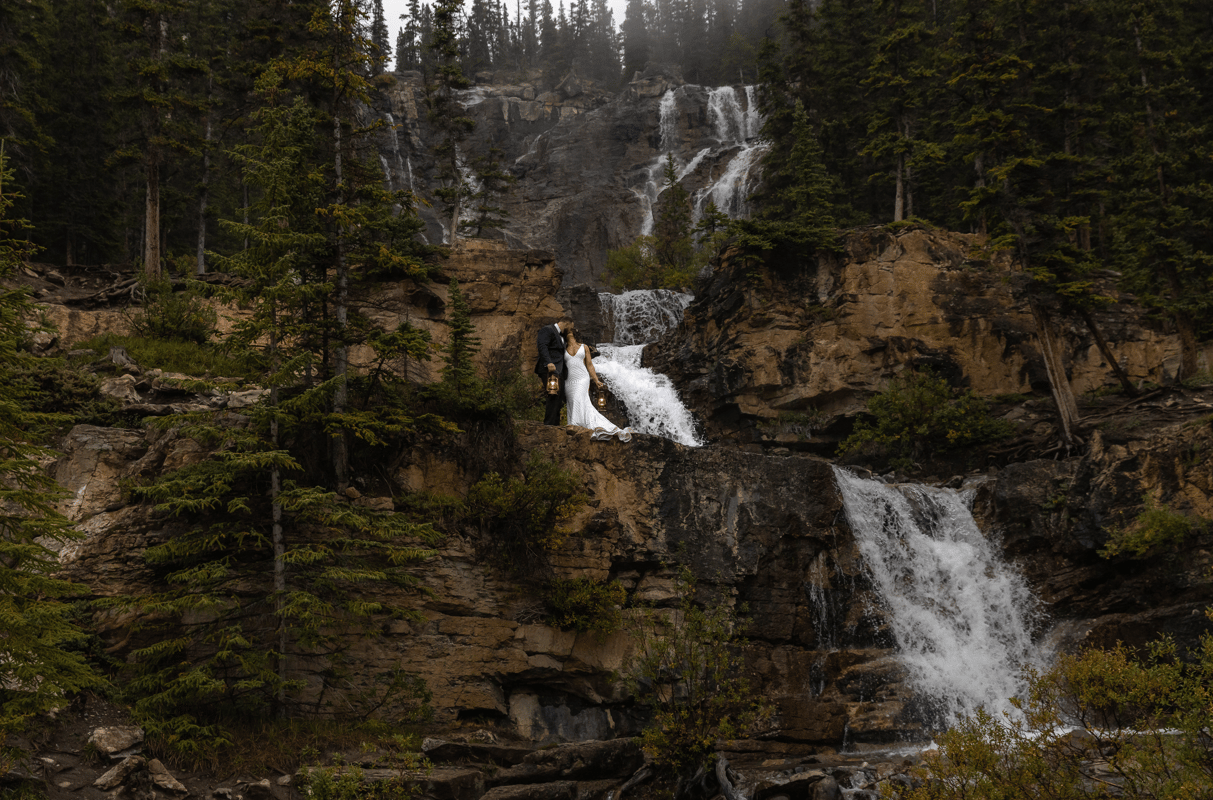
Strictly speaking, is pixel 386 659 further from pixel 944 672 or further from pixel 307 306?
pixel 944 672

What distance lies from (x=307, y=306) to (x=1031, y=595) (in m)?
15.4

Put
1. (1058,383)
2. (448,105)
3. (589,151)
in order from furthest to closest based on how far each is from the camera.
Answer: (589,151)
(448,105)
(1058,383)

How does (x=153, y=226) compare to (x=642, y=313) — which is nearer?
(x=153, y=226)

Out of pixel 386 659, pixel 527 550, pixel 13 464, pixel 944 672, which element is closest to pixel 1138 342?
pixel 944 672

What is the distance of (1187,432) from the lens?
15211 mm

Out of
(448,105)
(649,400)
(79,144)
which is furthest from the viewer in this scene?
(448,105)

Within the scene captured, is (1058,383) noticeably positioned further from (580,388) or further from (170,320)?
(170,320)

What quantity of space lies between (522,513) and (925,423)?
12.7 meters

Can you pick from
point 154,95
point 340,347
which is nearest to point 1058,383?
point 340,347

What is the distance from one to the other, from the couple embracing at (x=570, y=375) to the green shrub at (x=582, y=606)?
133 inches

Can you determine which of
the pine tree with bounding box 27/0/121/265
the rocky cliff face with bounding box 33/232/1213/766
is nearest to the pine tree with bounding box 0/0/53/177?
the pine tree with bounding box 27/0/121/265

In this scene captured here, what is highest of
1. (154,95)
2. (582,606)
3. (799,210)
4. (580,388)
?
(154,95)

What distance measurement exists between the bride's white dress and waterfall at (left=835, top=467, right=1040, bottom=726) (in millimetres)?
5525

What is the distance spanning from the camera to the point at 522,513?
13742 millimetres
